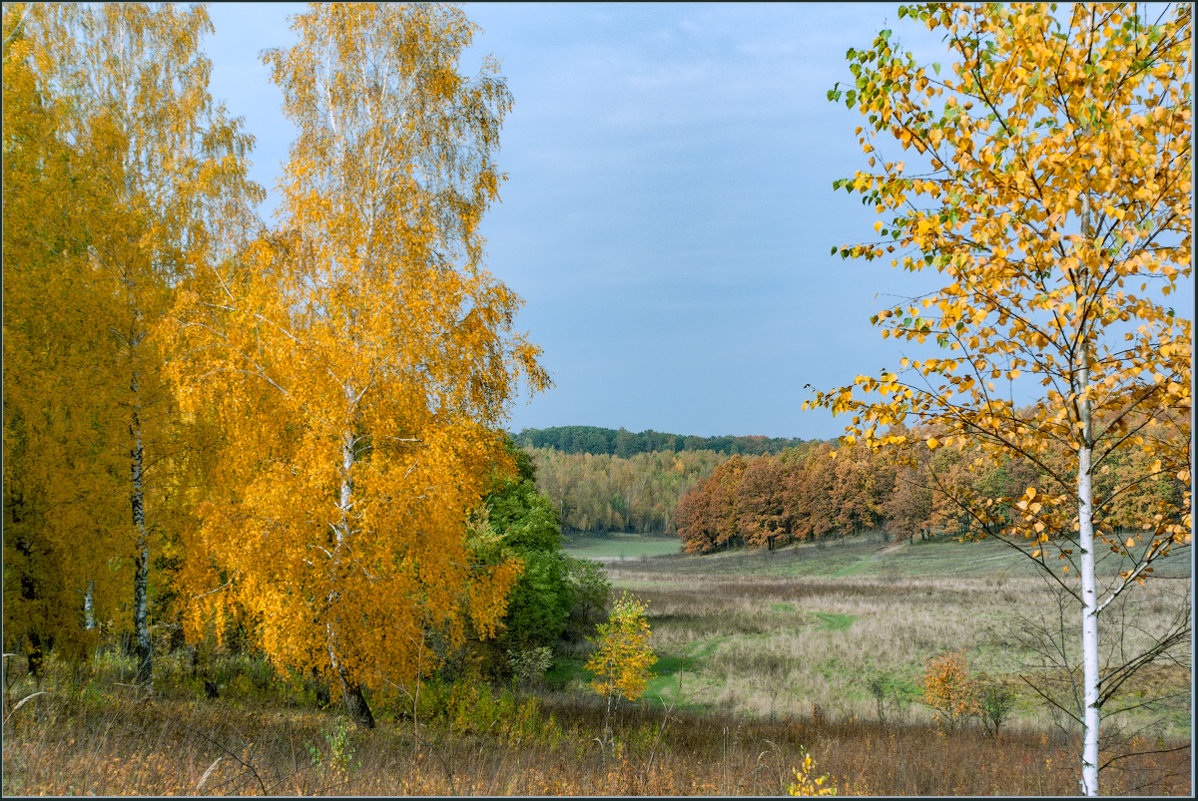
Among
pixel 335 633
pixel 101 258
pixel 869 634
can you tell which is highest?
pixel 101 258

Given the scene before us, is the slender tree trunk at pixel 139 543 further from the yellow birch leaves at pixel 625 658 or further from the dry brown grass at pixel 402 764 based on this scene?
the yellow birch leaves at pixel 625 658

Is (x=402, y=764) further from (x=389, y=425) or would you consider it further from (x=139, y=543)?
(x=139, y=543)

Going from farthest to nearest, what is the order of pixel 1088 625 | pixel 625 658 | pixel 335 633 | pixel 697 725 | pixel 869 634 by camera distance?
pixel 869 634 → pixel 625 658 → pixel 697 725 → pixel 335 633 → pixel 1088 625

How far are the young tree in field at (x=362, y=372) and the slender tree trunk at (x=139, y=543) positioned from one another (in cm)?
272

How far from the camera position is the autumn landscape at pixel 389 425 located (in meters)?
4.67

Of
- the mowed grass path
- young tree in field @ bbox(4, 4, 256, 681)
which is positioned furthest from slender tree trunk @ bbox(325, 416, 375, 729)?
the mowed grass path

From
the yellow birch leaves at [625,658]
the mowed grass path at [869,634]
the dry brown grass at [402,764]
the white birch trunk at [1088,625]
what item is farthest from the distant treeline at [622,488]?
the white birch trunk at [1088,625]

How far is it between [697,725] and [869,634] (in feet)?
47.5

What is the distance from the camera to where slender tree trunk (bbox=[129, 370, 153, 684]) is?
11.8 meters

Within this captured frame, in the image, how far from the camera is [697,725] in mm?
16500

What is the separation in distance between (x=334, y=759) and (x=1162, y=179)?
823cm

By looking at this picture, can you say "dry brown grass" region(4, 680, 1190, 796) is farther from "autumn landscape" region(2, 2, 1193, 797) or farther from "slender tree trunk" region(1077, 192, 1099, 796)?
"slender tree trunk" region(1077, 192, 1099, 796)

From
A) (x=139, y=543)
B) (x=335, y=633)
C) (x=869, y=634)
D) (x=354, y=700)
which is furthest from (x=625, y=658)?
(x=869, y=634)

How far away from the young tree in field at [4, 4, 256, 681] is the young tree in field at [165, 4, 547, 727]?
1.86 m
